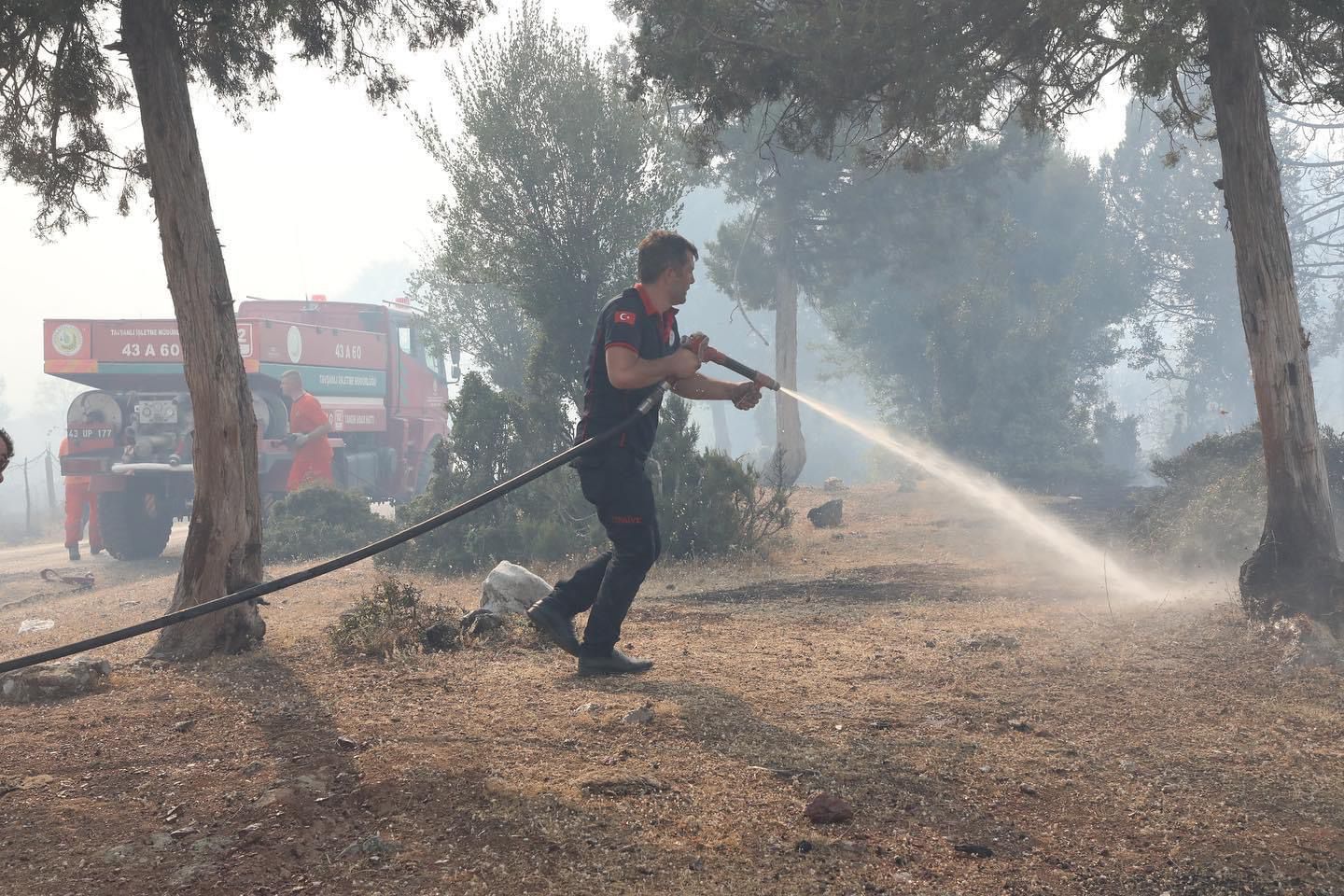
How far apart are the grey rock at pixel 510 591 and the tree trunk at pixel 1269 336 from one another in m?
4.77

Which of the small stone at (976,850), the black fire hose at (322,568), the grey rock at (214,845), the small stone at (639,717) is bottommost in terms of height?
the small stone at (976,850)

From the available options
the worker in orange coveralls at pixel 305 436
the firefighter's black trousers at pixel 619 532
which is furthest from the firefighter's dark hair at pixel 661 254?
the worker in orange coveralls at pixel 305 436

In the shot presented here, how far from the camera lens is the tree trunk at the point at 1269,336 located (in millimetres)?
6348

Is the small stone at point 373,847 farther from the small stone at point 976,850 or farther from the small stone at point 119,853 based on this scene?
the small stone at point 976,850

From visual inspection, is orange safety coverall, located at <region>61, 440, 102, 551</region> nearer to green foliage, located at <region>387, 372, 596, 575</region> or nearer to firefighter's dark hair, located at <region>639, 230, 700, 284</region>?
green foliage, located at <region>387, 372, 596, 575</region>

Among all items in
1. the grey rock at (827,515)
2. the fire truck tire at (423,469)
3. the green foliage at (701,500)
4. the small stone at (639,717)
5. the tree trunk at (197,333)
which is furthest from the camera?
the fire truck tire at (423,469)

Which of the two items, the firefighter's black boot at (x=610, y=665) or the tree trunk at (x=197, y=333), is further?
the tree trunk at (x=197, y=333)

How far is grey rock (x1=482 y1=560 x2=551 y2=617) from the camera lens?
22.5 feet

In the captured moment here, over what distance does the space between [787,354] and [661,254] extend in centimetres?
2029

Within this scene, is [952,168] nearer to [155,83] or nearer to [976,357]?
[976,357]

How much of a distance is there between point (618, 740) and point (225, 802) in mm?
1440

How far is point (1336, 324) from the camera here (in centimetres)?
3938

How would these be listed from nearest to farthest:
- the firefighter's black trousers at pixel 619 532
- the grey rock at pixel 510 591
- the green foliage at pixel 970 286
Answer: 1. the firefighter's black trousers at pixel 619 532
2. the grey rock at pixel 510 591
3. the green foliage at pixel 970 286

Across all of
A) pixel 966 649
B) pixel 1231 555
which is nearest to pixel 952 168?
pixel 1231 555
